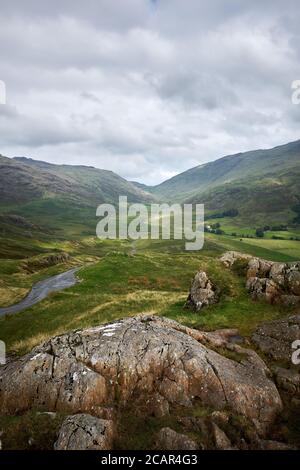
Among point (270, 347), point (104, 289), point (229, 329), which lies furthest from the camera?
point (104, 289)

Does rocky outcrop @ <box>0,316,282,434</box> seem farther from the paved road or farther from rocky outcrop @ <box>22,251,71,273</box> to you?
→ rocky outcrop @ <box>22,251,71,273</box>

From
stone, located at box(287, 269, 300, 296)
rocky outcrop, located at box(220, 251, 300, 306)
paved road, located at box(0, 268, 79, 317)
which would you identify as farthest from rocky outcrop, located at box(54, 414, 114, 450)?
paved road, located at box(0, 268, 79, 317)

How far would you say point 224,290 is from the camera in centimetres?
4169

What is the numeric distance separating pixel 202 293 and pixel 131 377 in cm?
2337

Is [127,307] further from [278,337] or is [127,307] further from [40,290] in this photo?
[40,290]

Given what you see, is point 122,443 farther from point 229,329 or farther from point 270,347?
point 229,329

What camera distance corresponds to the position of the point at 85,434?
48.9ft

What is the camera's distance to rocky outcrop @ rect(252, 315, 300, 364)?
24.7 metres

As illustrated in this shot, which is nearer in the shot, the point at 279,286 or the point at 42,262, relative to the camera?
the point at 279,286

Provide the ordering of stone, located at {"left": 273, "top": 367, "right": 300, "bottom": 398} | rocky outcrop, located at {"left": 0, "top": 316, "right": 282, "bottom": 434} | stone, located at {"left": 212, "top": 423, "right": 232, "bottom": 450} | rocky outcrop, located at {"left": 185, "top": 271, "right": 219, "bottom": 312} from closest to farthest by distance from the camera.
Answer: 1. stone, located at {"left": 212, "top": 423, "right": 232, "bottom": 450}
2. rocky outcrop, located at {"left": 0, "top": 316, "right": 282, "bottom": 434}
3. stone, located at {"left": 273, "top": 367, "right": 300, "bottom": 398}
4. rocky outcrop, located at {"left": 185, "top": 271, "right": 219, "bottom": 312}

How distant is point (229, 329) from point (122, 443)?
57.1 feet

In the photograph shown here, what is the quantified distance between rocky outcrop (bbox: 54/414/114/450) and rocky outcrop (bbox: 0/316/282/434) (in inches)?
59.0

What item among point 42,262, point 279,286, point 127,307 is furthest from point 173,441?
point 42,262
